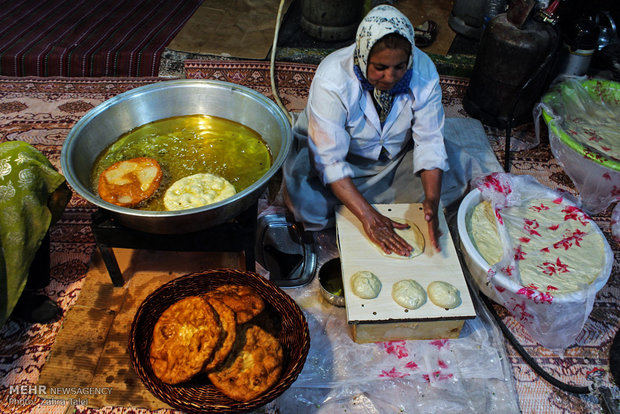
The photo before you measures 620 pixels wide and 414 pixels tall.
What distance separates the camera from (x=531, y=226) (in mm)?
2488

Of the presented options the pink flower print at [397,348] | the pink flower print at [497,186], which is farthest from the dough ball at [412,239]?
the pink flower print at [497,186]

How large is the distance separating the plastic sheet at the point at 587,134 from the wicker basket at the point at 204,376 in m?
2.24

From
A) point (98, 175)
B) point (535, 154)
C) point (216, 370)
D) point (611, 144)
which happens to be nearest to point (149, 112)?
point (98, 175)

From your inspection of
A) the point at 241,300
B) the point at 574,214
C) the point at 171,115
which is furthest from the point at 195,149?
the point at 574,214

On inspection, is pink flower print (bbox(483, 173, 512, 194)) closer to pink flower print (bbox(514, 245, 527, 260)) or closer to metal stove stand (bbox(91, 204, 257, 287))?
pink flower print (bbox(514, 245, 527, 260))

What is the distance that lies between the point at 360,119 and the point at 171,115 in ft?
3.27

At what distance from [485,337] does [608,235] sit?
1.29m

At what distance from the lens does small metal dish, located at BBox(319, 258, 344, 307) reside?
2270mm

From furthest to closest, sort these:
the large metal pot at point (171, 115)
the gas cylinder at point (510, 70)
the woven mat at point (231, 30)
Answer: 1. the woven mat at point (231, 30)
2. the gas cylinder at point (510, 70)
3. the large metal pot at point (171, 115)

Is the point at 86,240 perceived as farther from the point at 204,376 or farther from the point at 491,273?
the point at 491,273

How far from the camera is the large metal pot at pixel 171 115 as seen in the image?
1.72 meters

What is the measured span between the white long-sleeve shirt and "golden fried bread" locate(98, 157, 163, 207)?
0.78 meters

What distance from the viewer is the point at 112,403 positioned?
6.45 ft

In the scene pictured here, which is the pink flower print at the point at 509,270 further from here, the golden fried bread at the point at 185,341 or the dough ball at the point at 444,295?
the golden fried bread at the point at 185,341
